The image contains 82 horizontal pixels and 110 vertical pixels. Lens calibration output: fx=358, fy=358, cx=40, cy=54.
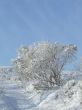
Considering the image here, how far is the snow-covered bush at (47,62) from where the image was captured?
1797 inches

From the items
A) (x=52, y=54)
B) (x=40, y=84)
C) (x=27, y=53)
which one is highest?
(x=27, y=53)

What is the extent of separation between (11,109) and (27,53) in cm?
2613

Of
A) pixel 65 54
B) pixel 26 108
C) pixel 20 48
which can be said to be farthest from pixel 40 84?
pixel 26 108

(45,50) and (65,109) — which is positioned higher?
(45,50)

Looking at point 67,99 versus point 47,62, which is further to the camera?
point 47,62

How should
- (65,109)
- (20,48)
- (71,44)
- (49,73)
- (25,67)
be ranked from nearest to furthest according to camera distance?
(65,109), (49,73), (71,44), (25,67), (20,48)

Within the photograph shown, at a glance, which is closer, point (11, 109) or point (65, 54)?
point (11, 109)

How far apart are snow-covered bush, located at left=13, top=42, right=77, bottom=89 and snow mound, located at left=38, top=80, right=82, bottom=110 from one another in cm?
1212

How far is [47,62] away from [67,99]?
53.2 feet

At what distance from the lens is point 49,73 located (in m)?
45.8

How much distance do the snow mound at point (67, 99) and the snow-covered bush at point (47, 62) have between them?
12125 millimetres

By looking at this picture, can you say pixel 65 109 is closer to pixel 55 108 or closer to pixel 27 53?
pixel 55 108

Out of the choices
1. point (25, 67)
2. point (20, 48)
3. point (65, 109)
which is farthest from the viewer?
point (20, 48)

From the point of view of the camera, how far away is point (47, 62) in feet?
150
